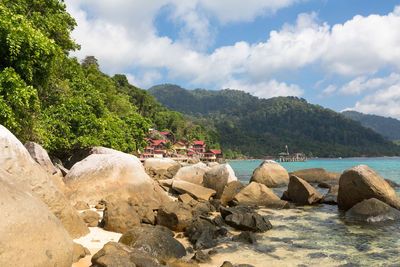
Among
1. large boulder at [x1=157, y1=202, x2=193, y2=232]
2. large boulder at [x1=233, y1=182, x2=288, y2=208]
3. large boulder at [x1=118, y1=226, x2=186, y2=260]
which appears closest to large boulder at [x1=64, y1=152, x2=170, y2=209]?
large boulder at [x1=157, y1=202, x2=193, y2=232]

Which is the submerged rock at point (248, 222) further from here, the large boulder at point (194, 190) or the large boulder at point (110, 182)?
the large boulder at point (194, 190)

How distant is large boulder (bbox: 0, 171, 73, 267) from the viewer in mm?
3110

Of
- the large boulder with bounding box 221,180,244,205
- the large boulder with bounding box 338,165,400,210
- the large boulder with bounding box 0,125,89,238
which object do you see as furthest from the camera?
the large boulder with bounding box 221,180,244,205

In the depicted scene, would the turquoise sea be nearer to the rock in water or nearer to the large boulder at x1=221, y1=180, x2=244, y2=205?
the large boulder at x1=221, y1=180, x2=244, y2=205

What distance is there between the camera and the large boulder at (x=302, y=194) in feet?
42.3

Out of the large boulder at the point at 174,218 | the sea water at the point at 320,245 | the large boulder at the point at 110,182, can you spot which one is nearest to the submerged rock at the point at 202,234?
the large boulder at the point at 174,218

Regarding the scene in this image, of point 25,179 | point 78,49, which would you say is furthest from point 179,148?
point 25,179

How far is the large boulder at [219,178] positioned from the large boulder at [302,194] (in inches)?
124

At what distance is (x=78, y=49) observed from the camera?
60.4ft

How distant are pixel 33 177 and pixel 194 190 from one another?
871cm

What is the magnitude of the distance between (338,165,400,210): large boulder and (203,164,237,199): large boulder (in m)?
5.31

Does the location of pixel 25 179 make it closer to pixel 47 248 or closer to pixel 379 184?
pixel 47 248

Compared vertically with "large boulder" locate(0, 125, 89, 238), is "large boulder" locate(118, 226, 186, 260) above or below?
below

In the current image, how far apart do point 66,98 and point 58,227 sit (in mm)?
13070
